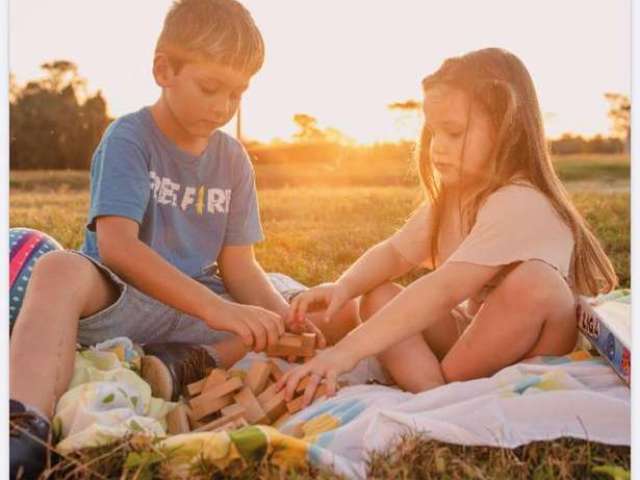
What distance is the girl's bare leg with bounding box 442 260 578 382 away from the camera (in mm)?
1501

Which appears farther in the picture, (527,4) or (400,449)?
(527,4)

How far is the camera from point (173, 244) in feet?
6.15

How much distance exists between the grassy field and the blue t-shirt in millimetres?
394

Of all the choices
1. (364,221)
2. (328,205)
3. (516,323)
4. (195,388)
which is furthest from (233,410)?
(328,205)

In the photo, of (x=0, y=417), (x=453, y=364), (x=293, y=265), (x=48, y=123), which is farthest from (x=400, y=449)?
(x=48, y=123)

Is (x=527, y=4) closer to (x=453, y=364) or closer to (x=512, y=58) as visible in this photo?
(x=512, y=58)

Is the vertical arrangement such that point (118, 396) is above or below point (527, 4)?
below

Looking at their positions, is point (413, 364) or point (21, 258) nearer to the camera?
point (413, 364)

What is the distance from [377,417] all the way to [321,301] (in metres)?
0.59

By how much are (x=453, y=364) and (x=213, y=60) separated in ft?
2.44

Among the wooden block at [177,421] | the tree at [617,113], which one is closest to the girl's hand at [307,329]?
the wooden block at [177,421]

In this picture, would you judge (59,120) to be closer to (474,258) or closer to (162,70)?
(162,70)

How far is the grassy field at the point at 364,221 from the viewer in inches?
45.2

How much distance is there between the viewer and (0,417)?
1.21m
